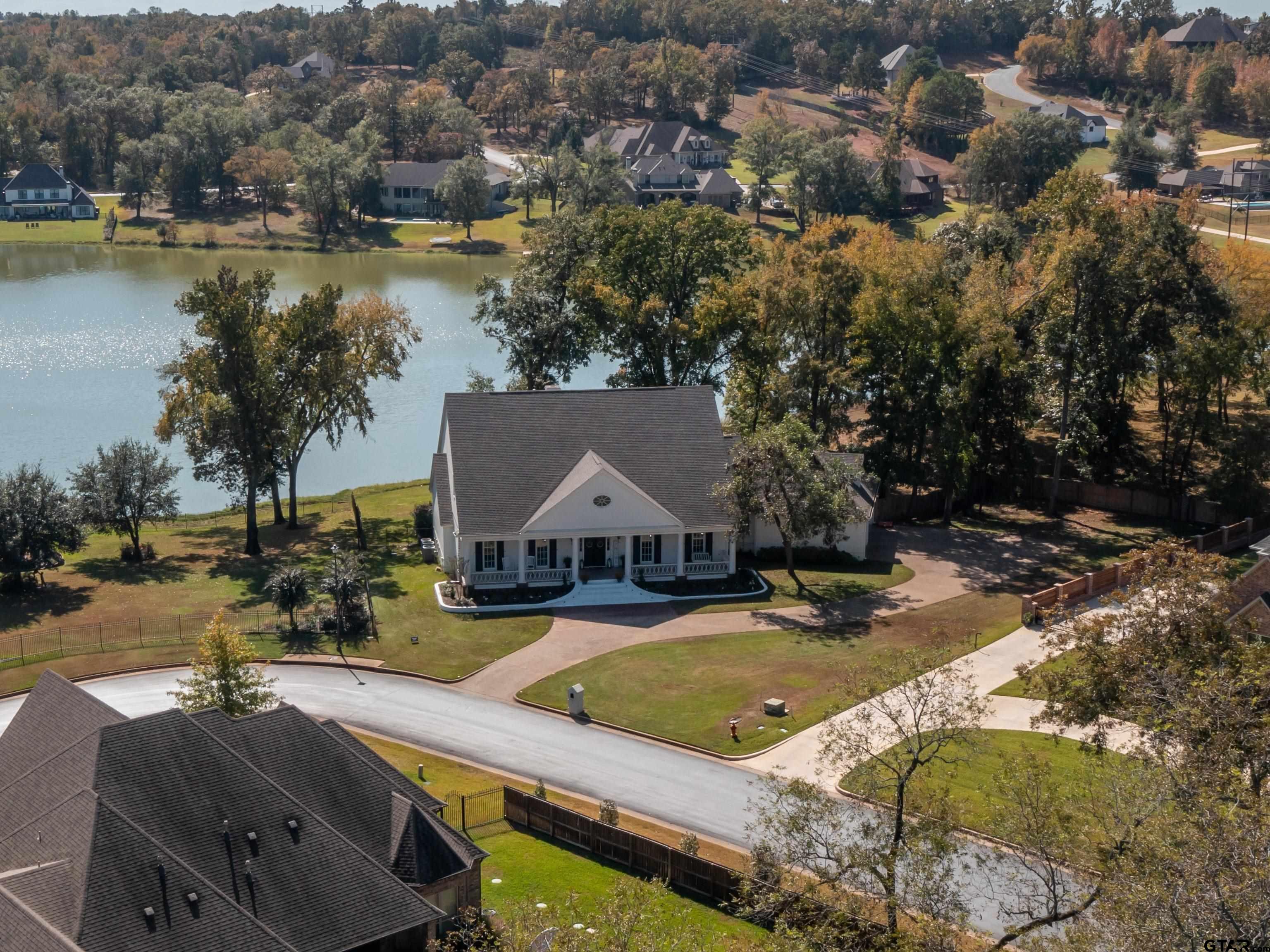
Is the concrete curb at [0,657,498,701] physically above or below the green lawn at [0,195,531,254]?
below

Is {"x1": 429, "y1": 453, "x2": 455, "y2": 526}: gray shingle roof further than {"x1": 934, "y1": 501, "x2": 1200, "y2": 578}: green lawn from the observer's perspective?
No

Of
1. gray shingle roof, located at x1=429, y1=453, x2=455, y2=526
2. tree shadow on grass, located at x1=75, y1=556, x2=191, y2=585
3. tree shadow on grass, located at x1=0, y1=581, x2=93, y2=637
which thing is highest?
gray shingle roof, located at x1=429, y1=453, x2=455, y2=526

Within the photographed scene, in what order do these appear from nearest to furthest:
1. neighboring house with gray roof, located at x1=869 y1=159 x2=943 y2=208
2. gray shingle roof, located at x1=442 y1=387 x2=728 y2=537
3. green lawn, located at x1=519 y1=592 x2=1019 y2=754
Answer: green lawn, located at x1=519 y1=592 x2=1019 y2=754 < gray shingle roof, located at x1=442 y1=387 x2=728 y2=537 < neighboring house with gray roof, located at x1=869 y1=159 x2=943 y2=208

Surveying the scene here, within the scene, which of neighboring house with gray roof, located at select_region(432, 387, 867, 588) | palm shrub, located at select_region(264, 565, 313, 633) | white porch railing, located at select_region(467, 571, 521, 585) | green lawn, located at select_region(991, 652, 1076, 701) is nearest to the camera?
green lawn, located at select_region(991, 652, 1076, 701)

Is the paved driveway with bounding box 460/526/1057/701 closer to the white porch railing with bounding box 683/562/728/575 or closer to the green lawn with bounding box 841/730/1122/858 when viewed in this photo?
the white porch railing with bounding box 683/562/728/575

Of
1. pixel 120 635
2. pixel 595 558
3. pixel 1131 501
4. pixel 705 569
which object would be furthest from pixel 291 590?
pixel 1131 501

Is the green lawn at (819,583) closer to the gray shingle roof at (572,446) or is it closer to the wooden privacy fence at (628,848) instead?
the gray shingle roof at (572,446)

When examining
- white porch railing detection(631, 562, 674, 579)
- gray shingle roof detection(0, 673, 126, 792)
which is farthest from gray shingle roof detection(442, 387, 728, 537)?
gray shingle roof detection(0, 673, 126, 792)
